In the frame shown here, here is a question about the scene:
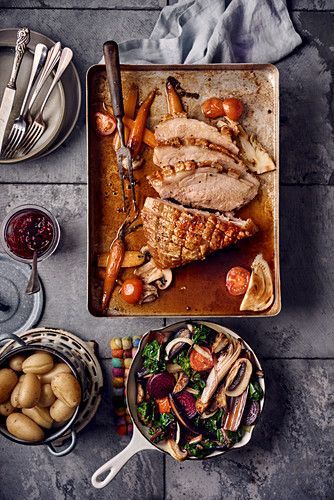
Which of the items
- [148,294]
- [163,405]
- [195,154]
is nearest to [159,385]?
[163,405]

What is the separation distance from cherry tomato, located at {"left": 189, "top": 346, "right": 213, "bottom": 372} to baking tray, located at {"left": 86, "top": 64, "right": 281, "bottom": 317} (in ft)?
A: 0.73

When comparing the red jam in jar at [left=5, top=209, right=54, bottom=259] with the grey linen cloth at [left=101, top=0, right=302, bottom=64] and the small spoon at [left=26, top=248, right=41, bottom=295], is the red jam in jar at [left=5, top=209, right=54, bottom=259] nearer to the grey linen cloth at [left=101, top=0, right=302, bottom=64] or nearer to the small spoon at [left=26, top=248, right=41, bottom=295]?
the small spoon at [left=26, top=248, right=41, bottom=295]

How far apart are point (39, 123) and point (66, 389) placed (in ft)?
5.11

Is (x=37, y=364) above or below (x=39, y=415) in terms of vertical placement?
above

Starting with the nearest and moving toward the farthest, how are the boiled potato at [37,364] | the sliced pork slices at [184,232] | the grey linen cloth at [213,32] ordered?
1. the boiled potato at [37,364]
2. the sliced pork slices at [184,232]
3. the grey linen cloth at [213,32]

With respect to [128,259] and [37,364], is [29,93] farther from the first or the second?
[37,364]

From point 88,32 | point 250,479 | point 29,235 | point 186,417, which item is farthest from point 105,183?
point 250,479

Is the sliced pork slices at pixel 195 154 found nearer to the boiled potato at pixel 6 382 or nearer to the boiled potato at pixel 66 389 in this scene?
the boiled potato at pixel 66 389

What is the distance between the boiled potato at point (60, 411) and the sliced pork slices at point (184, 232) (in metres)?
0.97

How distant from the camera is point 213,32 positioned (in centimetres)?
261

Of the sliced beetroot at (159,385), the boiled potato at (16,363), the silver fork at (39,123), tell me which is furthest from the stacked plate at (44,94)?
the sliced beetroot at (159,385)

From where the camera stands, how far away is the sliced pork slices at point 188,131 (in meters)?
2.44

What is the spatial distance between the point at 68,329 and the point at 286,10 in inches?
97.6

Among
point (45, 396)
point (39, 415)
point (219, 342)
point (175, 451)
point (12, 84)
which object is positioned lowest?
point (175, 451)
